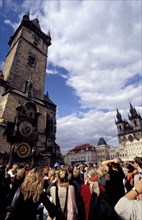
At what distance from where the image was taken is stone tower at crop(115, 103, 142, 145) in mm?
83500

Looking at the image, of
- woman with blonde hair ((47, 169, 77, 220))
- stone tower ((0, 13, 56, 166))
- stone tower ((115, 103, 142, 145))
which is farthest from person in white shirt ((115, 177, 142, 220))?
stone tower ((115, 103, 142, 145))

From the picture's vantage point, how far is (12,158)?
44.3 feet

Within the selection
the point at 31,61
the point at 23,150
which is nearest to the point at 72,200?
the point at 23,150

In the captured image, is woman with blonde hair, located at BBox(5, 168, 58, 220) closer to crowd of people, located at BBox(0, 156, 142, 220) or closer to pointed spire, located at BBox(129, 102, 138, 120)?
crowd of people, located at BBox(0, 156, 142, 220)

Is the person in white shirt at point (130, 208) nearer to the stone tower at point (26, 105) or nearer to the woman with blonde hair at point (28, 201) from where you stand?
the woman with blonde hair at point (28, 201)

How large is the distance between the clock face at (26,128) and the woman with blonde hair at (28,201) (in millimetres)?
13166

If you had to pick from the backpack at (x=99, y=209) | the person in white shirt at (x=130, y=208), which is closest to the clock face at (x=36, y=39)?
the backpack at (x=99, y=209)

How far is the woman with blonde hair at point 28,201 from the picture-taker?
2.30 meters

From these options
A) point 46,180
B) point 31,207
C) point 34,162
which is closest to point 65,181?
point 31,207

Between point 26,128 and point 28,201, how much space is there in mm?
13856

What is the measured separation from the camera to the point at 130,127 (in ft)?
305

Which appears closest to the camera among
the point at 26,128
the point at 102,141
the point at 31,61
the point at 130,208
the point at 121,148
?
the point at 130,208

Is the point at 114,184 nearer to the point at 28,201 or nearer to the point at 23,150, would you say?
the point at 28,201

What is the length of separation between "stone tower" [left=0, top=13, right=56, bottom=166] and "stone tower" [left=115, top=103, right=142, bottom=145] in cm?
7334
